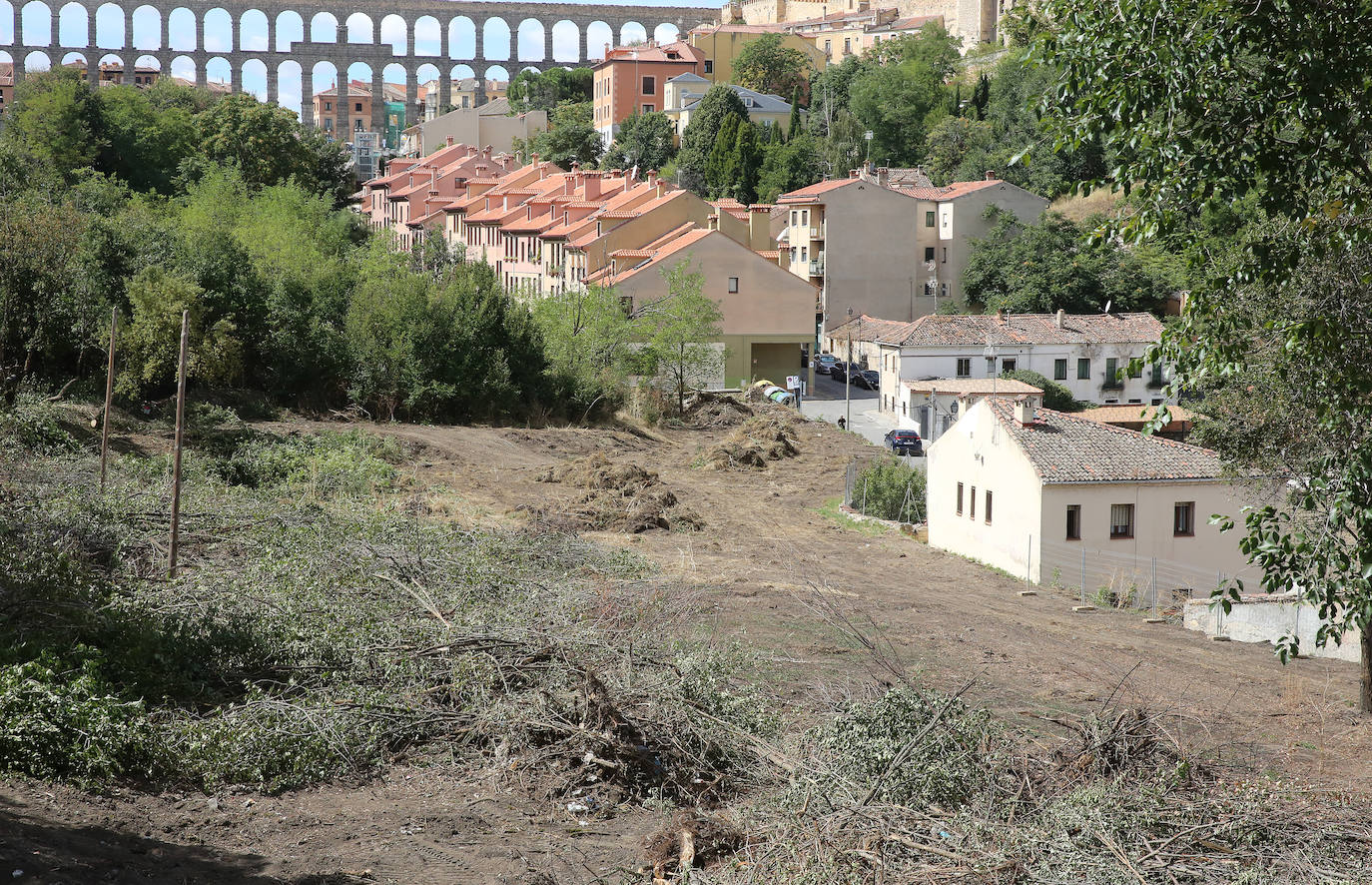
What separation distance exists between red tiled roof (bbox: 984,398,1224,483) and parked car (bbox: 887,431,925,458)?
51.9 ft

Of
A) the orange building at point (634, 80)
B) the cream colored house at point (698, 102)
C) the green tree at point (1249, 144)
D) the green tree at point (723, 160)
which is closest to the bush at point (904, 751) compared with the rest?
the green tree at point (1249, 144)

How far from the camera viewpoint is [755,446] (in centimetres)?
3569

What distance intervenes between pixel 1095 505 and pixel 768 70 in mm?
91715

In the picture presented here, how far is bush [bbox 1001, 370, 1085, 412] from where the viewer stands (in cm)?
4772

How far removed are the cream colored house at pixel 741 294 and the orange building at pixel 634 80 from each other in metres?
60.1

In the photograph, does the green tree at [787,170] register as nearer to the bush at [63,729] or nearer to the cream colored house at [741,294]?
the cream colored house at [741,294]

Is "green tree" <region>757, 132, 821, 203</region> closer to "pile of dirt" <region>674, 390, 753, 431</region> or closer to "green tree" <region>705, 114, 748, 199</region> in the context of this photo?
"green tree" <region>705, 114, 748, 199</region>

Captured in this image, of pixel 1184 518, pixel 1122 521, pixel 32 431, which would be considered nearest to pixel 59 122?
pixel 32 431

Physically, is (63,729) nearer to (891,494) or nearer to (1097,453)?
(1097,453)

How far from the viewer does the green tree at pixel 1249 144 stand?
7.39 m

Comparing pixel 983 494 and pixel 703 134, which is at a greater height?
pixel 703 134

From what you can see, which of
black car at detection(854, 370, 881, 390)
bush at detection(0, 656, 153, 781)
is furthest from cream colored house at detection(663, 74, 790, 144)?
bush at detection(0, 656, 153, 781)

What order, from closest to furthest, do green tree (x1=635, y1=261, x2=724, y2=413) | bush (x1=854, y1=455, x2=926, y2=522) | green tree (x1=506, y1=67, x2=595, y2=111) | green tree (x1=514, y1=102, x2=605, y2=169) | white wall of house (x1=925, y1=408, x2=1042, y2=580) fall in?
white wall of house (x1=925, y1=408, x2=1042, y2=580), bush (x1=854, y1=455, x2=926, y2=522), green tree (x1=635, y1=261, x2=724, y2=413), green tree (x1=514, y1=102, x2=605, y2=169), green tree (x1=506, y1=67, x2=595, y2=111)

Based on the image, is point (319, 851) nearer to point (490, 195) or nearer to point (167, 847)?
point (167, 847)
